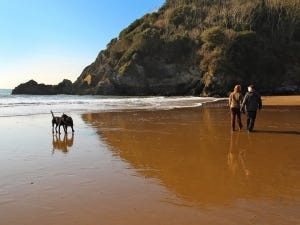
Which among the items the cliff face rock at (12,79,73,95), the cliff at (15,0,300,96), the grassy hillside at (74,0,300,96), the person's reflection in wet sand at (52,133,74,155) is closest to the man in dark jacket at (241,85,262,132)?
the person's reflection in wet sand at (52,133,74,155)

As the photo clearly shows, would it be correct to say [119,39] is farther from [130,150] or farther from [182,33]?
[130,150]

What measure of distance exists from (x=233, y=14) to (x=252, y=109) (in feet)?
190

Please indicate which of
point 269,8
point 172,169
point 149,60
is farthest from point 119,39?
point 172,169

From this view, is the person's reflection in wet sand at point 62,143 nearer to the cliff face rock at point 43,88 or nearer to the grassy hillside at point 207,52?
the grassy hillside at point 207,52

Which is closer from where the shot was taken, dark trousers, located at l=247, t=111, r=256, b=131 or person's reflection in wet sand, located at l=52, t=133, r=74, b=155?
person's reflection in wet sand, located at l=52, t=133, r=74, b=155

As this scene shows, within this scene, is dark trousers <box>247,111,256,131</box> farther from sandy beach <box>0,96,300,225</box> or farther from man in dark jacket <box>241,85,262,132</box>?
sandy beach <box>0,96,300,225</box>

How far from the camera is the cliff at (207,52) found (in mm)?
58406

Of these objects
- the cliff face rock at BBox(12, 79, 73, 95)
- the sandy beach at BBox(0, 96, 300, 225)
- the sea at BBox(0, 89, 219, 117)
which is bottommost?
the sandy beach at BBox(0, 96, 300, 225)

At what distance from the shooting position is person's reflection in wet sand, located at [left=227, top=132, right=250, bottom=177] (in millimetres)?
7020

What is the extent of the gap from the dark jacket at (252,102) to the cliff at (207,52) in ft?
130

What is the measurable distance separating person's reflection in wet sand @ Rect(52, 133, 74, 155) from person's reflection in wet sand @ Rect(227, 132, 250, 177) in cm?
395

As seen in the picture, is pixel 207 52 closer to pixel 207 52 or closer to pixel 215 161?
pixel 207 52

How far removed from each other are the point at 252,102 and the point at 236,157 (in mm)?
5061

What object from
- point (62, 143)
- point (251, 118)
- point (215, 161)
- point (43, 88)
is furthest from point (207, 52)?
point (215, 161)
